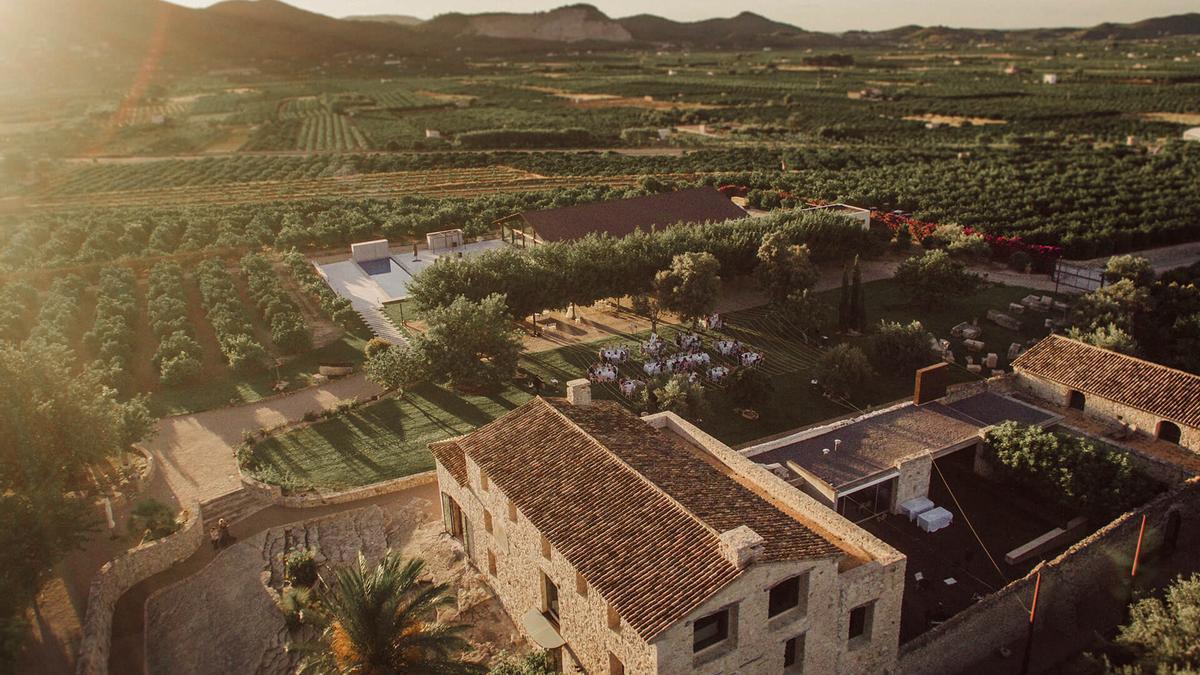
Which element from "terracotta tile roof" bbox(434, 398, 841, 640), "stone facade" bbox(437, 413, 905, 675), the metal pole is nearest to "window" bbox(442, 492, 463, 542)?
"stone facade" bbox(437, 413, 905, 675)

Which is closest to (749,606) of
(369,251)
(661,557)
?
(661,557)

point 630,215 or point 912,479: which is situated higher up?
point 630,215

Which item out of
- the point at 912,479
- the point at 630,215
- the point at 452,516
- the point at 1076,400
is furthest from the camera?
the point at 630,215

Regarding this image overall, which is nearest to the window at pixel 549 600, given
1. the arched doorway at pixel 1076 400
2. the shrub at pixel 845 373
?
the shrub at pixel 845 373

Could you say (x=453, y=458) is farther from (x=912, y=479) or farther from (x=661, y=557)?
(x=912, y=479)

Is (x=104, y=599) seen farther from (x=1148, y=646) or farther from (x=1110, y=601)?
(x=1110, y=601)

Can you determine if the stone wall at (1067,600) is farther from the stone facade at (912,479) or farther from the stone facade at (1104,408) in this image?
the stone facade at (912,479)
